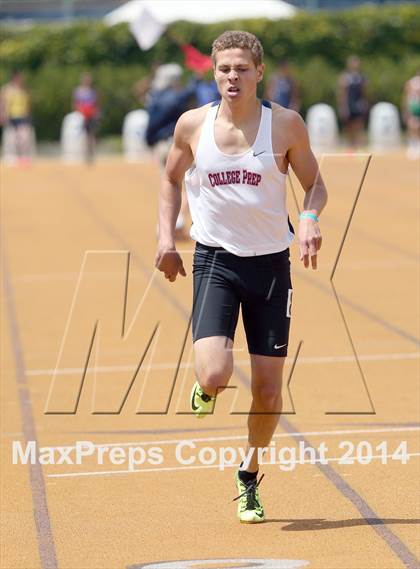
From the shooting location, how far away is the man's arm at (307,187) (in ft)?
19.2

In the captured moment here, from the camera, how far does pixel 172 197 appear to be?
6.29m

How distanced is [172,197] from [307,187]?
0.65 meters

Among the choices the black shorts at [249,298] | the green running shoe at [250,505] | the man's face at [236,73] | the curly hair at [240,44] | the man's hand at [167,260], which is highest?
the curly hair at [240,44]

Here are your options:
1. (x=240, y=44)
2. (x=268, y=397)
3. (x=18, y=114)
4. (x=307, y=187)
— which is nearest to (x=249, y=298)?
(x=268, y=397)

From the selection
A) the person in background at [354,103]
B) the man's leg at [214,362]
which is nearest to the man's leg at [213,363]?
the man's leg at [214,362]

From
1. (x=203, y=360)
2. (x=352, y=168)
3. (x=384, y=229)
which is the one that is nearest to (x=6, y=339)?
A: (x=203, y=360)

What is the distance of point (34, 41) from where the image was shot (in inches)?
1518

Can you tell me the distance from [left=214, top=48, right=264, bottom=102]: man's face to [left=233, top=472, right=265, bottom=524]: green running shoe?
1.79m

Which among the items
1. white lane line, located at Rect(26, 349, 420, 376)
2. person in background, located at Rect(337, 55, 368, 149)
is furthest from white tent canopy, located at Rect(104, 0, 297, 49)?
white lane line, located at Rect(26, 349, 420, 376)

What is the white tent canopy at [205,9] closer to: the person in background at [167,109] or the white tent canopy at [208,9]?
the white tent canopy at [208,9]

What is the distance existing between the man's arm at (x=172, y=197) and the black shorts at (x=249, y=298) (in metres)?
0.16

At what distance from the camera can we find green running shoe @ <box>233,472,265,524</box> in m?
6.08

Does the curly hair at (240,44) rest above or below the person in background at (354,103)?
above

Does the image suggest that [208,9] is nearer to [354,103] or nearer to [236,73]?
[354,103]
